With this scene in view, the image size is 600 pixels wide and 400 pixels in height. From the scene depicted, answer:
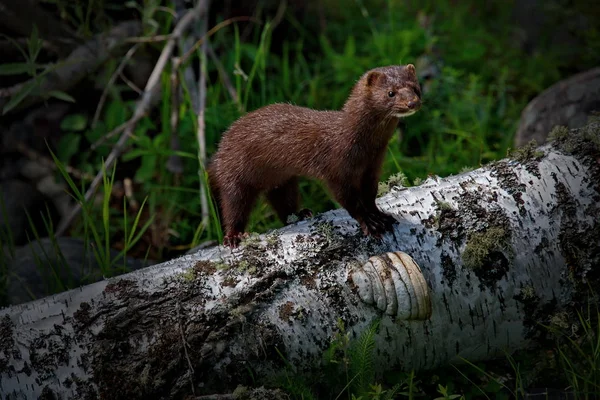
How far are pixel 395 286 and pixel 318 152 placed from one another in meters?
0.78

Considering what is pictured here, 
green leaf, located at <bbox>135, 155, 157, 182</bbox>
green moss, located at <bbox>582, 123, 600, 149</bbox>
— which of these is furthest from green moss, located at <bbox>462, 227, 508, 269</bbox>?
green leaf, located at <bbox>135, 155, 157, 182</bbox>

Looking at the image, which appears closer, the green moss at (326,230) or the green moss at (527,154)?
the green moss at (326,230)

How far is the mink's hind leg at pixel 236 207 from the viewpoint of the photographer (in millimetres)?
3166

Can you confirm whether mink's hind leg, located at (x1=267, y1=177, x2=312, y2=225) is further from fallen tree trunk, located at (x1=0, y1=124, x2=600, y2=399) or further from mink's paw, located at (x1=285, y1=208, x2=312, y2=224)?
fallen tree trunk, located at (x1=0, y1=124, x2=600, y2=399)

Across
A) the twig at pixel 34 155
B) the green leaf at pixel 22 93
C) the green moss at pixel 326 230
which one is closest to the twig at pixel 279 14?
the twig at pixel 34 155

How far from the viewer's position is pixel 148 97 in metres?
4.28

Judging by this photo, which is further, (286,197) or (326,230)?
(286,197)

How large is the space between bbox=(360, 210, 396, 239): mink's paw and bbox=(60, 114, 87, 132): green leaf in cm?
265

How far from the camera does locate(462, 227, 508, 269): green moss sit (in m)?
2.70

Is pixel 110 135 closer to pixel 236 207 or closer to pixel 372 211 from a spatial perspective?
pixel 236 207

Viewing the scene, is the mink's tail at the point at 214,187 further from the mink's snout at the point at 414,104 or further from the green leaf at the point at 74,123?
the green leaf at the point at 74,123

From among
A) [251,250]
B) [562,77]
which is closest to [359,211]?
[251,250]

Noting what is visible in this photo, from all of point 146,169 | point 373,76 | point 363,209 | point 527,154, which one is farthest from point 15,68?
point 527,154

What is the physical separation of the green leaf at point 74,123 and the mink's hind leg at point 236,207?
1.88 meters
